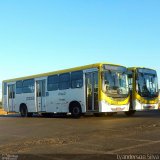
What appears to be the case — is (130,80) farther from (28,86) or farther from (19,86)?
(19,86)

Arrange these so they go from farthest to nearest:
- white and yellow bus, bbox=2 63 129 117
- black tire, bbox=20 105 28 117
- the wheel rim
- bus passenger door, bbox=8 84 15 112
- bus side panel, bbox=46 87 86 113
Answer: bus passenger door, bbox=8 84 15 112 → black tire, bbox=20 105 28 117 → the wheel rim → bus side panel, bbox=46 87 86 113 → white and yellow bus, bbox=2 63 129 117

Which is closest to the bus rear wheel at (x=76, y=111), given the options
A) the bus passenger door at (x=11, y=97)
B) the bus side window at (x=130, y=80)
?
the bus side window at (x=130, y=80)

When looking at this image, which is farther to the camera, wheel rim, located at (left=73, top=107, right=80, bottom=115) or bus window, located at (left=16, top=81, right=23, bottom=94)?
bus window, located at (left=16, top=81, right=23, bottom=94)

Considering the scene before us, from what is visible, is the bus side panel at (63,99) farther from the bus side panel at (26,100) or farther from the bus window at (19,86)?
the bus window at (19,86)

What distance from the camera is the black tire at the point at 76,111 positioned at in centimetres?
2267

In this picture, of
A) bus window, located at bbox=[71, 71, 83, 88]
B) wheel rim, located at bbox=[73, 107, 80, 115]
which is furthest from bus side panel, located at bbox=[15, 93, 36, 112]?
bus window, located at bbox=[71, 71, 83, 88]

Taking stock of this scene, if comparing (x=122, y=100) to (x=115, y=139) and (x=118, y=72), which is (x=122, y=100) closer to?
(x=118, y=72)

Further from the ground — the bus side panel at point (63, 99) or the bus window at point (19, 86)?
the bus window at point (19, 86)

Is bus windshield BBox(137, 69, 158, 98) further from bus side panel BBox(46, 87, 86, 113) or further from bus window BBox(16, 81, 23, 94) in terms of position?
bus window BBox(16, 81, 23, 94)

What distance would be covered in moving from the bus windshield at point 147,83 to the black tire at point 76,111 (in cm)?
387

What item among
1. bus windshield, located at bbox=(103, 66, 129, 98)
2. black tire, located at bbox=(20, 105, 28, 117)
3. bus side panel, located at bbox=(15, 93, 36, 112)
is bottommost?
black tire, located at bbox=(20, 105, 28, 117)

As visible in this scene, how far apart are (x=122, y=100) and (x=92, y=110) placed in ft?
6.08

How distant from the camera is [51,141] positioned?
11.8 meters

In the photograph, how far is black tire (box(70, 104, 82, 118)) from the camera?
2267 centimetres
